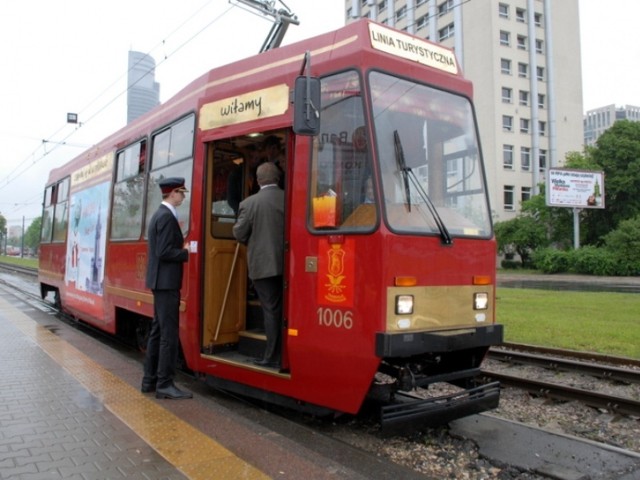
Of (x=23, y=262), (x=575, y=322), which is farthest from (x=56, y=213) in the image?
(x=23, y=262)

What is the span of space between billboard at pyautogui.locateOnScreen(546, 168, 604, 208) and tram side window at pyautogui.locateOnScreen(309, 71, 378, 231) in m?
33.9

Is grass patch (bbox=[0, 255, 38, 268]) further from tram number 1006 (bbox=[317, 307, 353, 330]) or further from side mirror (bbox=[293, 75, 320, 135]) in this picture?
side mirror (bbox=[293, 75, 320, 135])

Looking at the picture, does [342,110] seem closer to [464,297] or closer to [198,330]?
[464,297]

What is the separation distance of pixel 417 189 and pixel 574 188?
3517cm

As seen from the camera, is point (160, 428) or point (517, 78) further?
point (517, 78)

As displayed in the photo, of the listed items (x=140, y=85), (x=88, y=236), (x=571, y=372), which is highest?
(x=140, y=85)

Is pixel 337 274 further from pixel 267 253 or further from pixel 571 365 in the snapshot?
pixel 571 365

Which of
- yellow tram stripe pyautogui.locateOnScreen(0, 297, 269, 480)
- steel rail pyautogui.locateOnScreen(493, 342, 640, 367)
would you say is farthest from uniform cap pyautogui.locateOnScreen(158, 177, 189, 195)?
steel rail pyautogui.locateOnScreen(493, 342, 640, 367)

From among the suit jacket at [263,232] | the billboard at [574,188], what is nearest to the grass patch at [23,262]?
the billboard at [574,188]

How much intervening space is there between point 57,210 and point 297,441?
927 cm

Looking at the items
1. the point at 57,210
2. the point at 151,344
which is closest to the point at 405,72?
the point at 151,344

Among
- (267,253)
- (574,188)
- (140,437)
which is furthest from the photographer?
(574,188)

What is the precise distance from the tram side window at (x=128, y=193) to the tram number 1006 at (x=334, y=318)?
12.0ft

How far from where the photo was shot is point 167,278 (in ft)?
17.2
